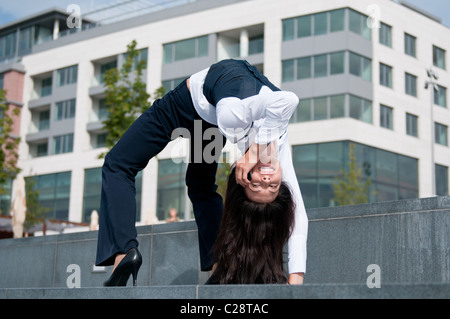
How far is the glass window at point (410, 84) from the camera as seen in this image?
44719 millimetres

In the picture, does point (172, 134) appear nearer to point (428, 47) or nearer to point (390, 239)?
point (390, 239)

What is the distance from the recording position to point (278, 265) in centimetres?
342

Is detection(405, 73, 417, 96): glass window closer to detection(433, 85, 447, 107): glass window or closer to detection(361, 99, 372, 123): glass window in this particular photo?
detection(433, 85, 447, 107): glass window

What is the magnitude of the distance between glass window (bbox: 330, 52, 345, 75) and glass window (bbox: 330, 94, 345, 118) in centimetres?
147

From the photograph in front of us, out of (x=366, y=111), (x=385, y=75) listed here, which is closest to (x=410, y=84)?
(x=385, y=75)

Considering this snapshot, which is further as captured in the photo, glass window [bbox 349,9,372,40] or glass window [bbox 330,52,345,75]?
glass window [bbox 349,9,372,40]

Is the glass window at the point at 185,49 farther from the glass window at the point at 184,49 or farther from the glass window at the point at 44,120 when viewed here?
the glass window at the point at 44,120

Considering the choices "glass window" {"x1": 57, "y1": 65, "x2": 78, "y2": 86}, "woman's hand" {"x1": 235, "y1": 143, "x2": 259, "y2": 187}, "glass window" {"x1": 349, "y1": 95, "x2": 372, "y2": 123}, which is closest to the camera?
"woman's hand" {"x1": 235, "y1": 143, "x2": 259, "y2": 187}

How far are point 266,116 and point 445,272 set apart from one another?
214cm

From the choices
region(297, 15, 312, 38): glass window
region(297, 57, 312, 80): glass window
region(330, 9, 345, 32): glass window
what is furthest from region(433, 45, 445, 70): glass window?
region(297, 57, 312, 80): glass window

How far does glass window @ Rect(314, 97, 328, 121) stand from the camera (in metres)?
40.4

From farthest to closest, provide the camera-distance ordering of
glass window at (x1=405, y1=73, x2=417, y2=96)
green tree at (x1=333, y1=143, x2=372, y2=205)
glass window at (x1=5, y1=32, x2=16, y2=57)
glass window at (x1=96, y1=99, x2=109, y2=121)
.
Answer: glass window at (x1=5, y1=32, x2=16, y2=57)
glass window at (x1=96, y1=99, x2=109, y2=121)
glass window at (x1=405, y1=73, x2=417, y2=96)
green tree at (x1=333, y1=143, x2=372, y2=205)
